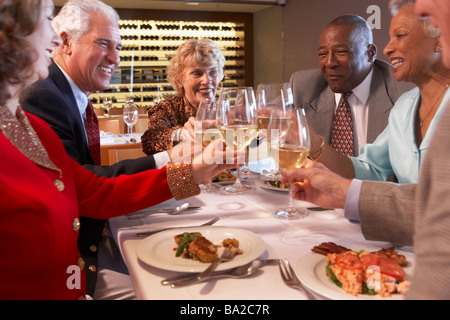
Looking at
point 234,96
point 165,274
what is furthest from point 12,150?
point 234,96

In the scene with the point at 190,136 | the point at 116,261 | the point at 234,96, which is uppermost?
the point at 234,96

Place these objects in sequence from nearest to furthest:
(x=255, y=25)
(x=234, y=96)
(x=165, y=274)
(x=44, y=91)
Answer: (x=165, y=274)
(x=234, y=96)
(x=44, y=91)
(x=255, y=25)

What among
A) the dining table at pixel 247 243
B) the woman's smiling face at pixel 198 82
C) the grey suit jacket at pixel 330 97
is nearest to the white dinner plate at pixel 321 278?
the dining table at pixel 247 243

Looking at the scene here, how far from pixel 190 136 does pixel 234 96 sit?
46 centimetres

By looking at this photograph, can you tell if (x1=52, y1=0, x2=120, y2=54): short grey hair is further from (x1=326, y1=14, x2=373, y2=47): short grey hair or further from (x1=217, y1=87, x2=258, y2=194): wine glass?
(x1=326, y1=14, x2=373, y2=47): short grey hair

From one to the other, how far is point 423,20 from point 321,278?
1496mm

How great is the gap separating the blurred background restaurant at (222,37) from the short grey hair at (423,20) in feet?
18.3

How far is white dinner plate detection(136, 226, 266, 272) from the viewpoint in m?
1.03

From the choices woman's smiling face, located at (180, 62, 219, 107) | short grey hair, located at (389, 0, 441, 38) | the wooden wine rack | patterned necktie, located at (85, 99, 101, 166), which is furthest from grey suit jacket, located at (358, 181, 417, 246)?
the wooden wine rack

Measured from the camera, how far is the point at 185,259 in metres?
1.11

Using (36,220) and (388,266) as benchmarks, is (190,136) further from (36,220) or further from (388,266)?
(388,266)

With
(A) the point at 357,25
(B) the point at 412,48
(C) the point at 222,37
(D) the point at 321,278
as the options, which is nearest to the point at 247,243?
(D) the point at 321,278

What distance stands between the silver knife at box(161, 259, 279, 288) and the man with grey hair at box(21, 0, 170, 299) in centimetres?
60
